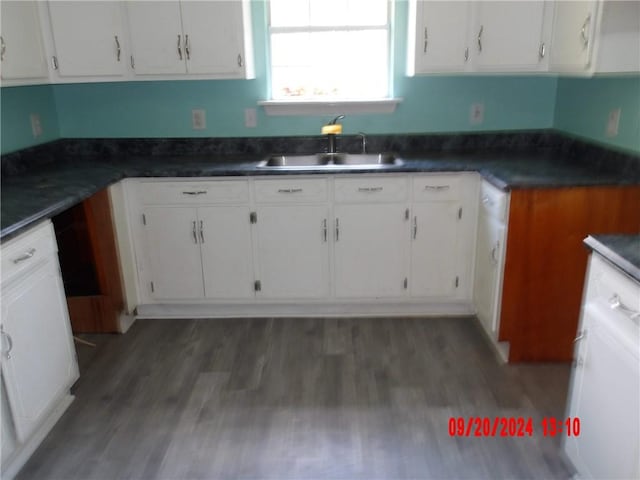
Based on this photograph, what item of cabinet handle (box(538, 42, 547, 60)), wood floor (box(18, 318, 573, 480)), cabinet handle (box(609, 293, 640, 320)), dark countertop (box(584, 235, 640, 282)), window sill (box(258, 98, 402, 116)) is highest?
cabinet handle (box(538, 42, 547, 60))

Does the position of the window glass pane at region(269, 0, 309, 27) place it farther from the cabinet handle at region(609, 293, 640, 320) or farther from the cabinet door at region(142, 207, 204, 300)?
the cabinet handle at region(609, 293, 640, 320)

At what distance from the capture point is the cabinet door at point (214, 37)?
9.17 feet

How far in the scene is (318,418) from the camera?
2.20 m

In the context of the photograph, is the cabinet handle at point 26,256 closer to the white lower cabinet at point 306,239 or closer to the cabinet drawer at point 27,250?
the cabinet drawer at point 27,250

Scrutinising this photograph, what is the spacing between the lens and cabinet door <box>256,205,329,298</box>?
287 cm

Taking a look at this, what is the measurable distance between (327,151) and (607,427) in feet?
7.24

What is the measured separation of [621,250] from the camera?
4.94ft

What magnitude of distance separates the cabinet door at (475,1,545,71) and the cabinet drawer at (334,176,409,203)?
0.79 m

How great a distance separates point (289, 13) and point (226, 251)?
1481 millimetres

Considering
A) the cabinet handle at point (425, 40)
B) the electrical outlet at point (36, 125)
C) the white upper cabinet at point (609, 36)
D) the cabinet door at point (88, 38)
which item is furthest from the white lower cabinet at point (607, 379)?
the electrical outlet at point (36, 125)

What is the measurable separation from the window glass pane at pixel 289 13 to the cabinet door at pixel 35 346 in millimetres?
1931

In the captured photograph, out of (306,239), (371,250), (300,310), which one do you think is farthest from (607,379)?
(300,310)

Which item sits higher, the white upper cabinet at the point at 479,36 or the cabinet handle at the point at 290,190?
the white upper cabinet at the point at 479,36

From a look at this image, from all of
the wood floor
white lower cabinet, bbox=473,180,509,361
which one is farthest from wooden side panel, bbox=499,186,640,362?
the wood floor
